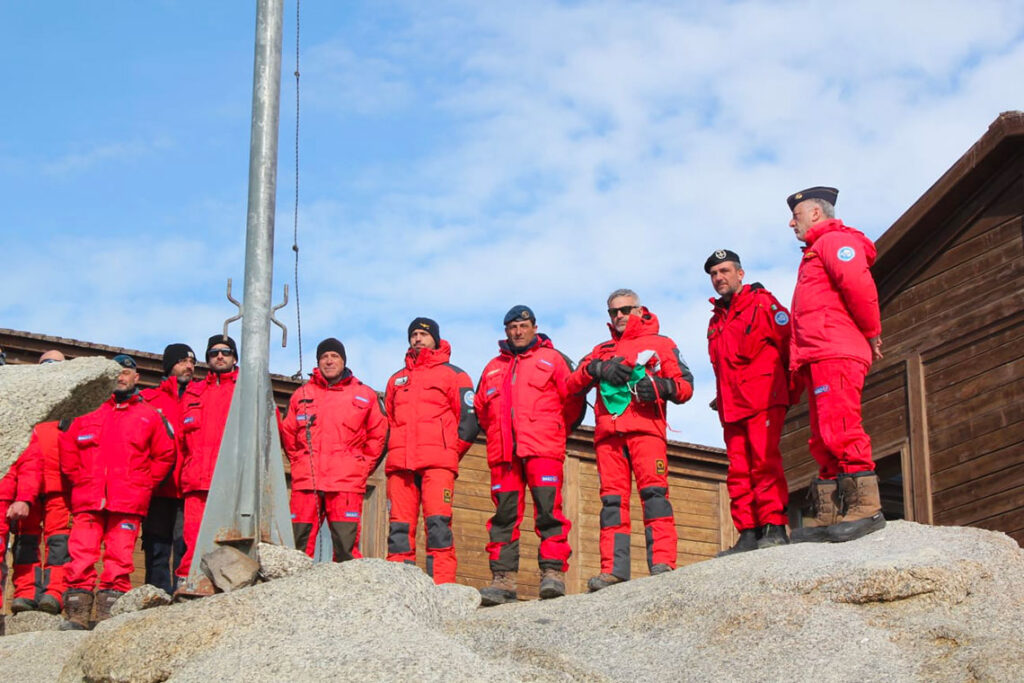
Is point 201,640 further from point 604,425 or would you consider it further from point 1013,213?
point 1013,213

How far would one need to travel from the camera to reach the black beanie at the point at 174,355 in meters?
11.8

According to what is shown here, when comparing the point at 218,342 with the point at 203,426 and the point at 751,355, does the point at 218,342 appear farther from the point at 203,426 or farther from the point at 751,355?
the point at 751,355

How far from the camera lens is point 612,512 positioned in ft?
29.5

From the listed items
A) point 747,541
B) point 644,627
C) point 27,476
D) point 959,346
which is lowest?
point 644,627

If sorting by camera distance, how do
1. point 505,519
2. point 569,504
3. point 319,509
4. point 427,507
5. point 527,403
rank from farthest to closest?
point 569,504 → point 319,509 → point 427,507 → point 527,403 → point 505,519

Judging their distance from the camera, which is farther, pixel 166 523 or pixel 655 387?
pixel 166 523

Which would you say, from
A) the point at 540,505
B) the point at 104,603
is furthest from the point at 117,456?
the point at 540,505

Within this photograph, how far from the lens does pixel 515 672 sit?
6410 millimetres

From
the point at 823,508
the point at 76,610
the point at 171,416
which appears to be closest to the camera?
the point at 823,508

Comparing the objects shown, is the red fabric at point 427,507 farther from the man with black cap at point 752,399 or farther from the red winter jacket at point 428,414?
the man with black cap at point 752,399

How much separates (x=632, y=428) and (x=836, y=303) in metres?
1.62

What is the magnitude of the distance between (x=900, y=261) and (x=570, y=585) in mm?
5819

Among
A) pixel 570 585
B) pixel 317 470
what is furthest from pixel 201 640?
pixel 570 585

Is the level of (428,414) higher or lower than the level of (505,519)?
higher
